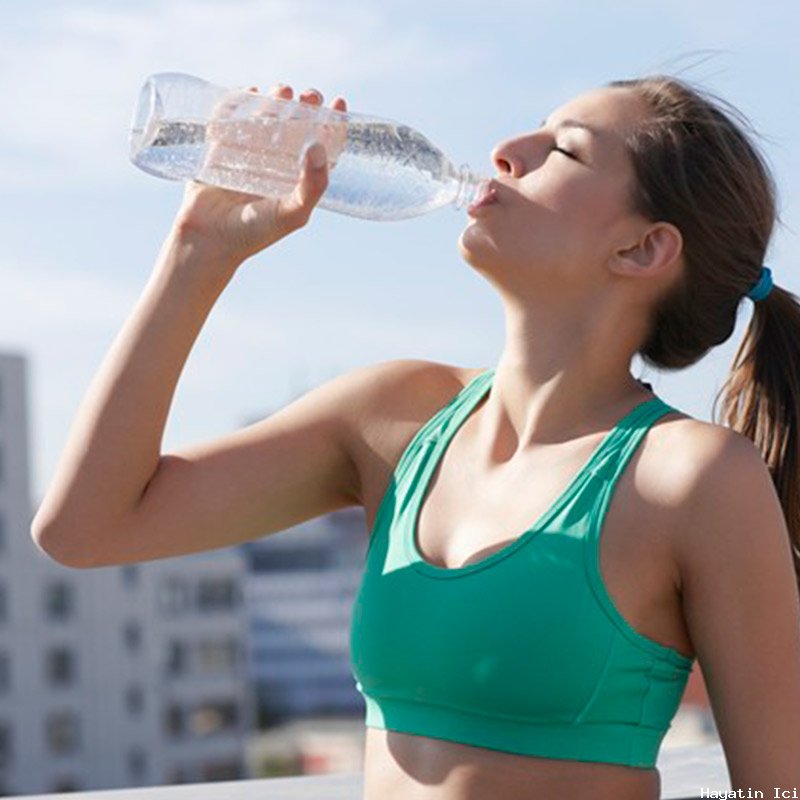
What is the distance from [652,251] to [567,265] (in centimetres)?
9

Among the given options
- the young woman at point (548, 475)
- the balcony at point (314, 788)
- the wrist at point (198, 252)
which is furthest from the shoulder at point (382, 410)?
the balcony at point (314, 788)

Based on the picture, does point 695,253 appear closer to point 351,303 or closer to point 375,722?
point 375,722

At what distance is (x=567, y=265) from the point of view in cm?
148

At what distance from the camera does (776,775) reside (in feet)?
4.49

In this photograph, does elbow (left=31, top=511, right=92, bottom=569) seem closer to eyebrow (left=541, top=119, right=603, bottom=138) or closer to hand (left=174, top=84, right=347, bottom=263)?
hand (left=174, top=84, right=347, bottom=263)

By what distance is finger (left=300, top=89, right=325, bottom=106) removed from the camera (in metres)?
1.55

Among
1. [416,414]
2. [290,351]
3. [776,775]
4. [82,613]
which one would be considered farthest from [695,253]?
[290,351]

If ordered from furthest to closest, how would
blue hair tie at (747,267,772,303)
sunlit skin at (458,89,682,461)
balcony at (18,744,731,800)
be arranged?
balcony at (18,744,731,800) < blue hair tie at (747,267,772,303) < sunlit skin at (458,89,682,461)

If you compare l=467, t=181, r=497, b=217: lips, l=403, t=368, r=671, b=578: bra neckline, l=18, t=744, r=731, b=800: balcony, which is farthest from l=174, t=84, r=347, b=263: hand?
l=18, t=744, r=731, b=800: balcony

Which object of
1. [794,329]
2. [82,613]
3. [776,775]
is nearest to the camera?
[776,775]

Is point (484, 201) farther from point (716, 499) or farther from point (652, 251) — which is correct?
point (716, 499)

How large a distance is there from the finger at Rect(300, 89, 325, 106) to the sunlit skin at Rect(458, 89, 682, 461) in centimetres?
17

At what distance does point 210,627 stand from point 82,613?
449 cm

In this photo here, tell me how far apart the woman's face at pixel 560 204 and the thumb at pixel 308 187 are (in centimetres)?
12
